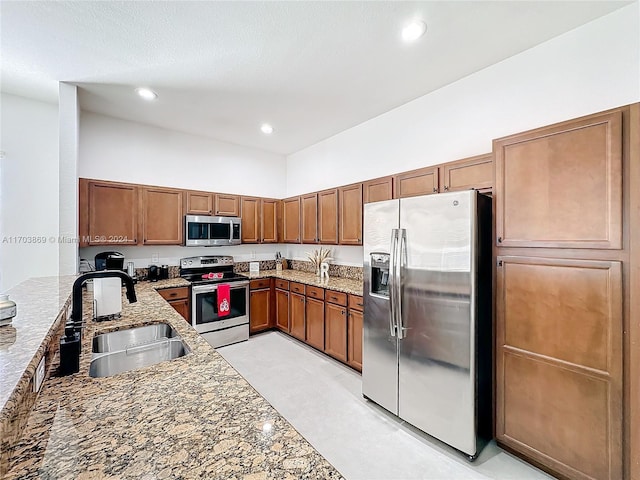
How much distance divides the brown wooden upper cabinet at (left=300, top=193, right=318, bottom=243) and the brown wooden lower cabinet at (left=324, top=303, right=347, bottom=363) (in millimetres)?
1122

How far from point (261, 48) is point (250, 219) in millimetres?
Result: 2671

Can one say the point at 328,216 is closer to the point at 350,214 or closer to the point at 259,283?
the point at 350,214

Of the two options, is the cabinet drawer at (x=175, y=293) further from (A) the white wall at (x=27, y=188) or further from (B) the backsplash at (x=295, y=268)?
(A) the white wall at (x=27, y=188)

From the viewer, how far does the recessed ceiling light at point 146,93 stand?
2.88 meters

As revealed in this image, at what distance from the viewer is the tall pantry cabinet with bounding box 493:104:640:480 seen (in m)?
1.54

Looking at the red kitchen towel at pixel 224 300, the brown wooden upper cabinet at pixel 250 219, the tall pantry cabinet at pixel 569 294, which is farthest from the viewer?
the brown wooden upper cabinet at pixel 250 219

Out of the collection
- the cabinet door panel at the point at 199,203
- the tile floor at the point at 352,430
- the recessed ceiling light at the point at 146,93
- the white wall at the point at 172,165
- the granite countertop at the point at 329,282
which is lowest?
the tile floor at the point at 352,430

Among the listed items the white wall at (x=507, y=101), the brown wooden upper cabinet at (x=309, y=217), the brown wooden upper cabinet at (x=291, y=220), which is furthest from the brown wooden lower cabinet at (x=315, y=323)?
the brown wooden upper cabinet at (x=291, y=220)

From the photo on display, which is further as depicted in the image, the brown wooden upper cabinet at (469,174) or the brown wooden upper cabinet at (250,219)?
the brown wooden upper cabinet at (250,219)

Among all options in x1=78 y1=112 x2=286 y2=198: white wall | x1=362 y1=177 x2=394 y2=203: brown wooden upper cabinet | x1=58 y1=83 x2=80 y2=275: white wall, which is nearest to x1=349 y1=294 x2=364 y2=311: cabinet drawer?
x1=362 y1=177 x2=394 y2=203: brown wooden upper cabinet

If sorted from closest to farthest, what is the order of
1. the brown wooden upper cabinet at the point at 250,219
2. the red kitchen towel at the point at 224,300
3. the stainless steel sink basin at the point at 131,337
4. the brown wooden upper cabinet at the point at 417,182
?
1. the stainless steel sink basin at the point at 131,337
2. the brown wooden upper cabinet at the point at 417,182
3. the red kitchen towel at the point at 224,300
4. the brown wooden upper cabinet at the point at 250,219

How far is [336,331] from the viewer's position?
3.34 meters

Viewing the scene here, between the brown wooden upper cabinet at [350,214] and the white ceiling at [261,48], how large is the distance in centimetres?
98

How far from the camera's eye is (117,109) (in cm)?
334
